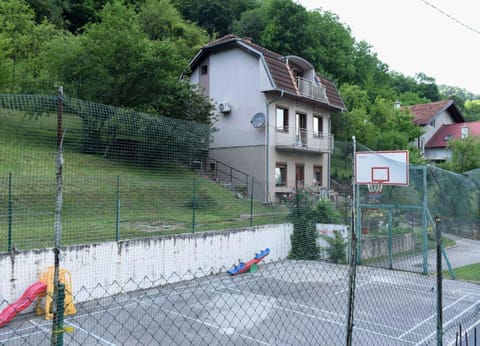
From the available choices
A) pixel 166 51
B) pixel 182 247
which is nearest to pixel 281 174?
pixel 166 51

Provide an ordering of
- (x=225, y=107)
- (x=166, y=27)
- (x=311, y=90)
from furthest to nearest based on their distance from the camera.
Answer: (x=166, y=27)
(x=311, y=90)
(x=225, y=107)

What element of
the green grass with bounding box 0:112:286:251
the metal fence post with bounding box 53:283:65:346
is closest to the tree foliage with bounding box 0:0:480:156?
the green grass with bounding box 0:112:286:251

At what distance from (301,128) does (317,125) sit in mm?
2041

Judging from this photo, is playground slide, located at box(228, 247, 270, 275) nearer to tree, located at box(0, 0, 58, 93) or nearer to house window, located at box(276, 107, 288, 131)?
house window, located at box(276, 107, 288, 131)

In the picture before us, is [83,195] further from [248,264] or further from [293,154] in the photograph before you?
[293,154]

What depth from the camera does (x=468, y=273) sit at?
1091 centimetres

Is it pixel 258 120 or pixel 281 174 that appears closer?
pixel 258 120

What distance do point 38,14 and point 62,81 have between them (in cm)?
1682

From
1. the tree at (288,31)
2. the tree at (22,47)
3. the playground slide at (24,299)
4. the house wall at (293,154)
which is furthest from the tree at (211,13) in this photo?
the playground slide at (24,299)

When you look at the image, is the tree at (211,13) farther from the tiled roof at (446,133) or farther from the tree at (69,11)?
the tiled roof at (446,133)

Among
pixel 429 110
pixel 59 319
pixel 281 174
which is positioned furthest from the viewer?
pixel 429 110

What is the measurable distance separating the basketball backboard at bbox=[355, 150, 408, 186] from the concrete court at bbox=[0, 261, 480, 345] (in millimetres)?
2651

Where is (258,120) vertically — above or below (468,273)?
above

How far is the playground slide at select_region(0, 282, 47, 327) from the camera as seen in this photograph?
626 cm
